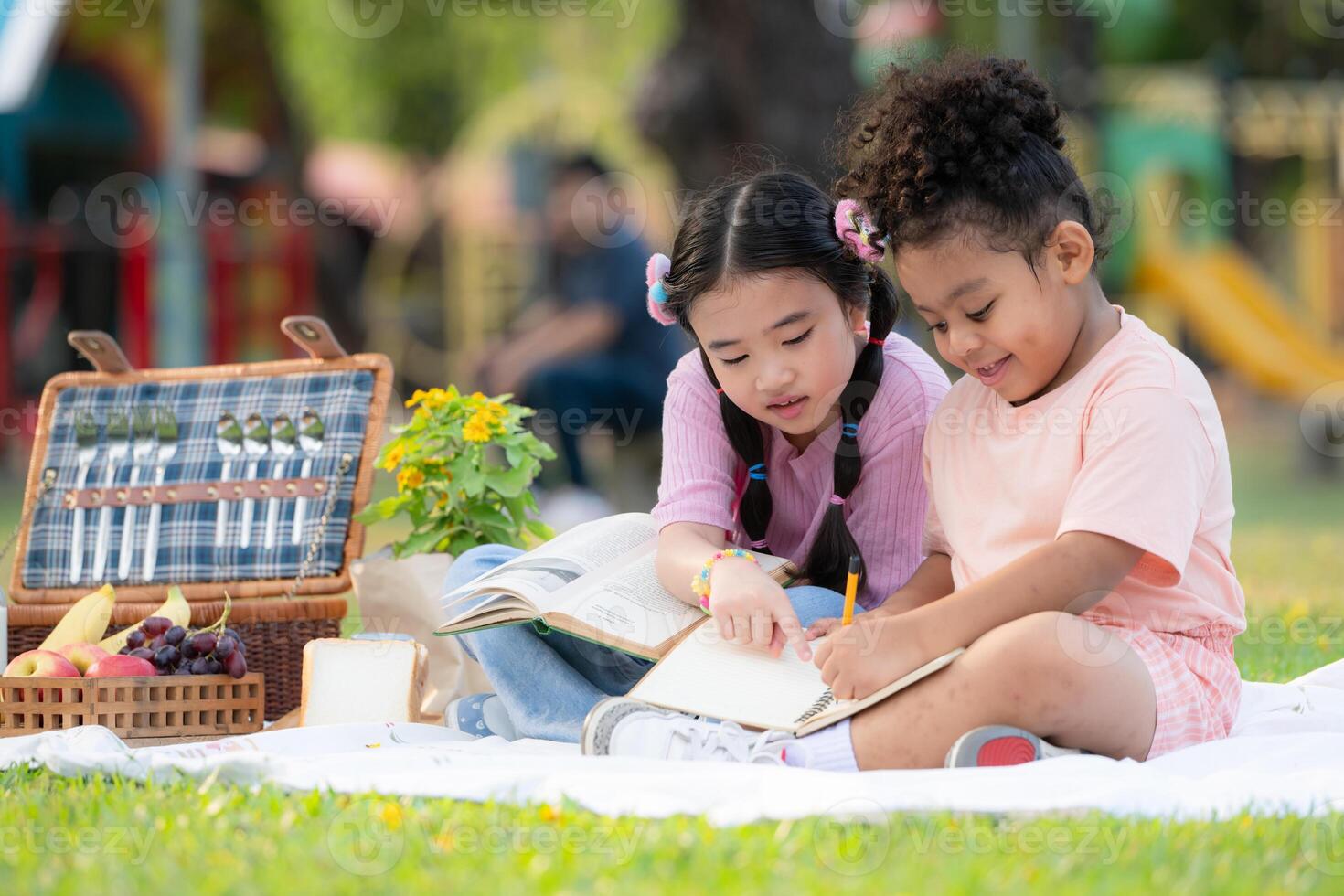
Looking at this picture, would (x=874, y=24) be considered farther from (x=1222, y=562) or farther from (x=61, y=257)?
(x=1222, y=562)

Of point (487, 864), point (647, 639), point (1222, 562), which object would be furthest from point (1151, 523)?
point (487, 864)

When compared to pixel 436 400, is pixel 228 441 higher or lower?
lower

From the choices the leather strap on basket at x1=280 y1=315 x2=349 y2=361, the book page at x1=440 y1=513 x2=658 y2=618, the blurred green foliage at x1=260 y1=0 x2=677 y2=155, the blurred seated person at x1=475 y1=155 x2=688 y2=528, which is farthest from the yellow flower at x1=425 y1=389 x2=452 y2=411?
the blurred green foliage at x1=260 y1=0 x2=677 y2=155

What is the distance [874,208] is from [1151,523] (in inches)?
28.1

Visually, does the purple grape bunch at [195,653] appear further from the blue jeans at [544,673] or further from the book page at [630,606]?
the book page at [630,606]

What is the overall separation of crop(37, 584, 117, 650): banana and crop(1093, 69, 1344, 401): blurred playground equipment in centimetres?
1233

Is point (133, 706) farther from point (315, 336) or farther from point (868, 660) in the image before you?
point (868, 660)

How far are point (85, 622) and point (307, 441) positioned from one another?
2.15 feet

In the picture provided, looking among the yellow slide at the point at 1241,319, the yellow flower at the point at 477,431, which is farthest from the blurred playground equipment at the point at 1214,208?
the yellow flower at the point at 477,431

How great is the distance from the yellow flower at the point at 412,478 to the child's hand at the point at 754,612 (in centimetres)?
123

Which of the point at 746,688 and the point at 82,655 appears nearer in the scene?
the point at 746,688

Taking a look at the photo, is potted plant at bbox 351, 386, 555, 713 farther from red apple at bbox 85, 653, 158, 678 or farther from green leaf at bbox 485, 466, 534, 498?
red apple at bbox 85, 653, 158, 678

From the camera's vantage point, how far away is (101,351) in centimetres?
383

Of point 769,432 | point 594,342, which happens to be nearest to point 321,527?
point 769,432
